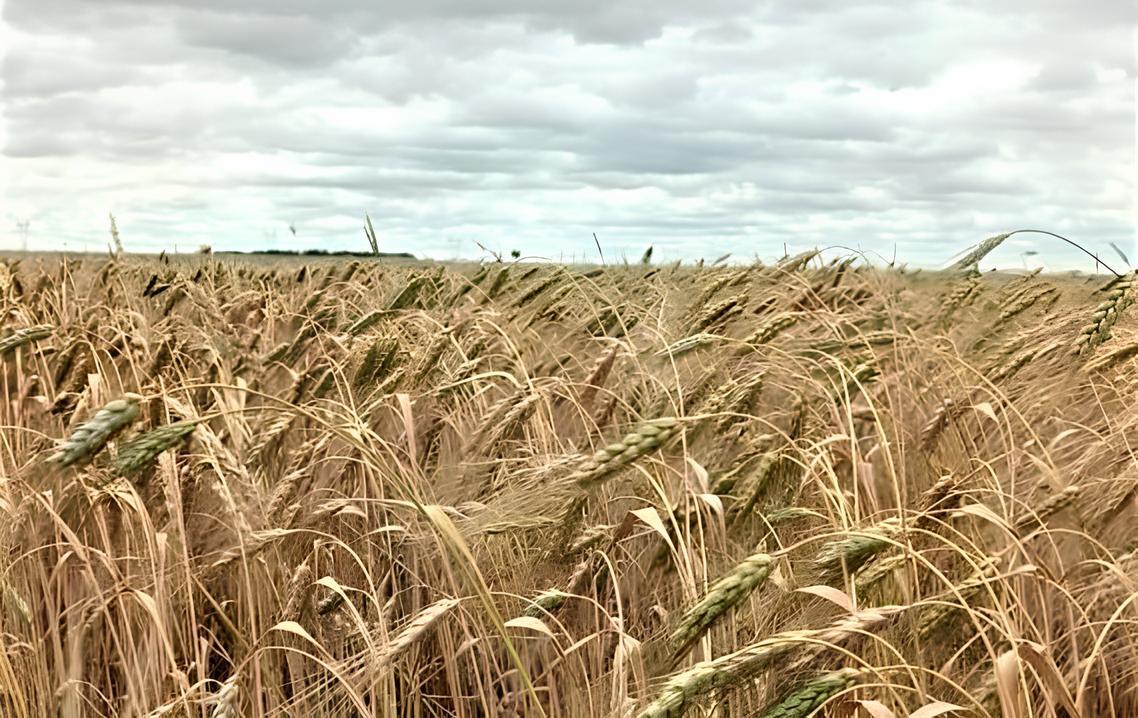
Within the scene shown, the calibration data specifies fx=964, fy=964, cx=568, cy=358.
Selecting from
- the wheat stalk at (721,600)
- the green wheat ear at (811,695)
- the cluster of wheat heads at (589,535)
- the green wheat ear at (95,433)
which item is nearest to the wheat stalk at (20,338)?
the cluster of wheat heads at (589,535)

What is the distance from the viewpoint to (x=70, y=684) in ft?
6.32

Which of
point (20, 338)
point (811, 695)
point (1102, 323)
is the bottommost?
point (811, 695)

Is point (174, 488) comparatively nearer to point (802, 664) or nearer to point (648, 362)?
point (648, 362)

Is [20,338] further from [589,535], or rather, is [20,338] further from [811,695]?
[811,695]

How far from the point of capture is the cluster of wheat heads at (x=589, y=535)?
56.6 inches

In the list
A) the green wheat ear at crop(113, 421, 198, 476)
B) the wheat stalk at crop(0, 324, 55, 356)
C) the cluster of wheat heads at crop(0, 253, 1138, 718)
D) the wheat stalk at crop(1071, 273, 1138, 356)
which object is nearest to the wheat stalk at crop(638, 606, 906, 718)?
the cluster of wheat heads at crop(0, 253, 1138, 718)

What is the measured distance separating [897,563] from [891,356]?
1.68m

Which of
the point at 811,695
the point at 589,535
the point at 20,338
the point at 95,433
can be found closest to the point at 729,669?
the point at 811,695

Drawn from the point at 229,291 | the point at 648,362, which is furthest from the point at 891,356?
the point at 229,291

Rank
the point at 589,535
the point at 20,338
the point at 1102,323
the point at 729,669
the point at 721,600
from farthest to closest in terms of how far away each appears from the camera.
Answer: the point at 1102,323 → the point at 20,338 → the point at 589,535 → the point at 721,600 → the point at 729,669

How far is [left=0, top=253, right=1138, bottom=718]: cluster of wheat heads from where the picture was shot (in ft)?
4.72

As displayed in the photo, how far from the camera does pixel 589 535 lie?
1857 mm

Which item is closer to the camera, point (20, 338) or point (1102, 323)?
point (20, 338)

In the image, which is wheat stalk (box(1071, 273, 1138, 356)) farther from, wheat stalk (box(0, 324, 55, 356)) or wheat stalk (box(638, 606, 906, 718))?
wheat stalk (box(0, 324, 55, 356))
